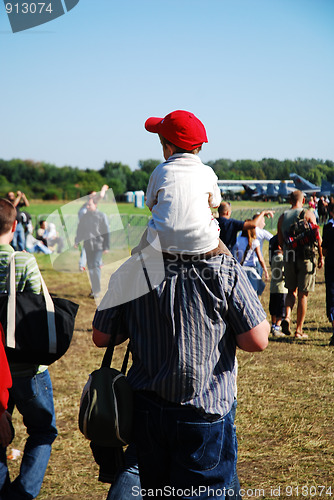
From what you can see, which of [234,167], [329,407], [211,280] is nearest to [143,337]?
[211,280]

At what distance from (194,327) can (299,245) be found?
18.6 ft

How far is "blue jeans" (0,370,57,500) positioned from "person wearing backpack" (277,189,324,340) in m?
4.94

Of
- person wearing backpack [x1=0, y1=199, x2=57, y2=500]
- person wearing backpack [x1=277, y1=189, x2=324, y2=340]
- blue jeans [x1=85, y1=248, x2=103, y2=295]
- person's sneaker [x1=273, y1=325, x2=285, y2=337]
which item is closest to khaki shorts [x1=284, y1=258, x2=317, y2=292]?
person wearing backpack [x1=277, y1=189, x2=324, y2=340]

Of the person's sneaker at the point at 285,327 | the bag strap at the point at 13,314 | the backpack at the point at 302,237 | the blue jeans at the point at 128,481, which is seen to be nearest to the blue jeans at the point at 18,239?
the person's sneaker at the point at 285,327

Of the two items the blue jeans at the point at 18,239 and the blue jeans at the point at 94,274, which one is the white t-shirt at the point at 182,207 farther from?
the blue jeans at the point at 18,239

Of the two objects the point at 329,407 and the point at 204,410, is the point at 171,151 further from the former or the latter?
the point at 329,407

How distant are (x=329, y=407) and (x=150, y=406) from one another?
11.9 feet

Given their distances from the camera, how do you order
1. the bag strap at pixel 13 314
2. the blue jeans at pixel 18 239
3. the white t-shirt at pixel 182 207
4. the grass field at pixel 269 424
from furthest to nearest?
1. the blue jeans at pixel 18 239
2. the grass field at pixel 269 424
3. the bag strap at pixel 13 314
4. the white t-shirt at pixel 182 207

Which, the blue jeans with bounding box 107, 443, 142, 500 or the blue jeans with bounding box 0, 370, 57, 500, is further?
the blue jeans with bounding box 0, 370, 57, 500

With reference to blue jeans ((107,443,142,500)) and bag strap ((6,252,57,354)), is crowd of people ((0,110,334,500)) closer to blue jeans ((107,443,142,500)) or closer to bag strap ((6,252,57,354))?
blue jeans ((107,443,142,500))

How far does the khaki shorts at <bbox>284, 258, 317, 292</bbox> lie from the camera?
738 centimetres

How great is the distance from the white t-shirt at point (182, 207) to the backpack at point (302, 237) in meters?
5.51

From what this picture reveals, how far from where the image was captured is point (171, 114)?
2.21m

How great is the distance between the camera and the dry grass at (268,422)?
377cm
